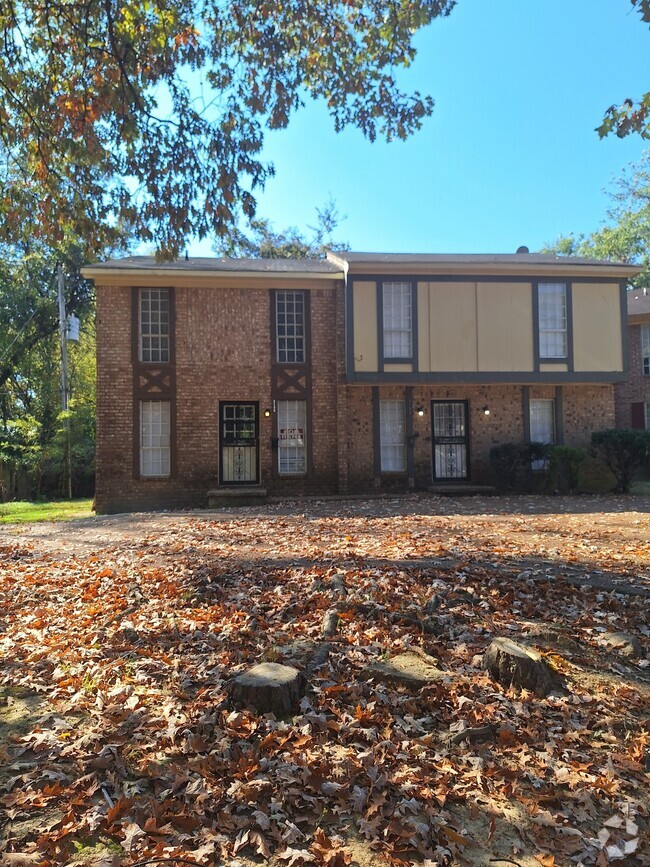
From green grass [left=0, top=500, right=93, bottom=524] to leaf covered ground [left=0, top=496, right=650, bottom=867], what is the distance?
7.69m

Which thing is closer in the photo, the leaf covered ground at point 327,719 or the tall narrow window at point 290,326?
the leaf covered ground at point 327,719

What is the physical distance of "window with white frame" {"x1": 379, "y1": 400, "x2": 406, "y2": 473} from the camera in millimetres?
16625

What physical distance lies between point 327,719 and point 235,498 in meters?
11.7

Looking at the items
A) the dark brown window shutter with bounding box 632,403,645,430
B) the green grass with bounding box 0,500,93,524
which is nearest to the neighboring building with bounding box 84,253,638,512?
the green grass with bounding box 0,500,93,524

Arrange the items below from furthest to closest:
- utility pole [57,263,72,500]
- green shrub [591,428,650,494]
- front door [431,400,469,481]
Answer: utility pole [57,263,72,500]
front door [431,400,469,481]
green shrub [591,428,650,494]

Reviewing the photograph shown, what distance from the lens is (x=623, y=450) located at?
51.9ft

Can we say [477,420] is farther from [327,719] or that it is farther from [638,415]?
[327,719]

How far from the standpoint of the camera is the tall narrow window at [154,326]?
15.8 meters

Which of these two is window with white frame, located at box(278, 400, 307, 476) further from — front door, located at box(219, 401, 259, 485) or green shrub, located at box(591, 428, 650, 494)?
green shrub, located at box(591, 428, 650, 494)

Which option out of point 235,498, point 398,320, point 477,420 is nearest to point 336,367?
point 398,320

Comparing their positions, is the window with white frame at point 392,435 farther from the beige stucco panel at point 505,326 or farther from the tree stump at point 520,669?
the tree stump at point 520,669

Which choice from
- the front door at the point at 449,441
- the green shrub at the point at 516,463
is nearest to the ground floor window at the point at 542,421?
the green shrub at the point at 516,463

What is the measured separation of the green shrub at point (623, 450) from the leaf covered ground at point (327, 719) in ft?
30.6

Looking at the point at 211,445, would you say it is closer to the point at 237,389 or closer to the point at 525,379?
the point at 237,389
